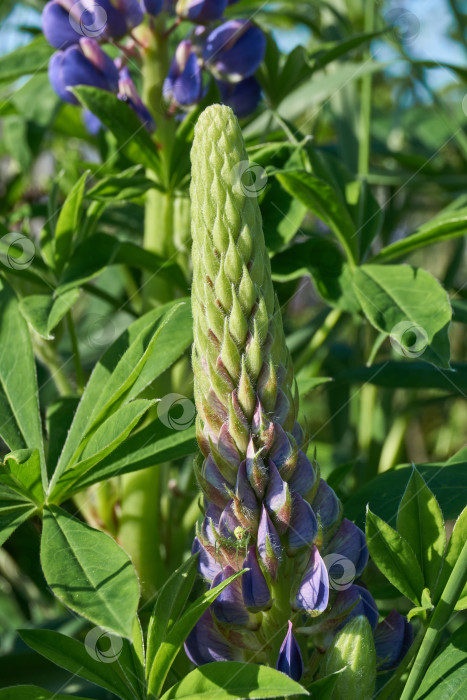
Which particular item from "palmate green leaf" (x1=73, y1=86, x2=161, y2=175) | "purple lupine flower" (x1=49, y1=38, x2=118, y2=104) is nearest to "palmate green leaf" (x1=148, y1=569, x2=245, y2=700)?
"palmate green leaf" (x1=73, y1=86, x2=161, y2=175)

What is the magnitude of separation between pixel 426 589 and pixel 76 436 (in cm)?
41

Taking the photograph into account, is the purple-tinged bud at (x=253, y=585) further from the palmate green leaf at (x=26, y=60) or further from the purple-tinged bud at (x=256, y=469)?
the palmate green leaf at (x=26, y=60)

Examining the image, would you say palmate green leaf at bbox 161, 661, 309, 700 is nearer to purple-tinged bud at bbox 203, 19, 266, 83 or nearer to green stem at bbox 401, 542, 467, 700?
green stem at bbox 401, 542, 467, 700

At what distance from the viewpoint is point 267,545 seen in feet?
2.13

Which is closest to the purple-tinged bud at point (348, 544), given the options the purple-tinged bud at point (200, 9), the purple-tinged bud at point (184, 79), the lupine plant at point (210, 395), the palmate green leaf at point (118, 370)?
the lupine plant at point (210, 395)

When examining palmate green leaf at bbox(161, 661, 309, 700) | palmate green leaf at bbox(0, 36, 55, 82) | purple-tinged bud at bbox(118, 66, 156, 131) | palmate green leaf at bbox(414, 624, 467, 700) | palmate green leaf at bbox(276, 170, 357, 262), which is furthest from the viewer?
palmate green leaf at bbox(0, 36, 55, 82)

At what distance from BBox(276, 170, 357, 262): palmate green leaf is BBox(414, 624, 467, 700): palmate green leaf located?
503 mm

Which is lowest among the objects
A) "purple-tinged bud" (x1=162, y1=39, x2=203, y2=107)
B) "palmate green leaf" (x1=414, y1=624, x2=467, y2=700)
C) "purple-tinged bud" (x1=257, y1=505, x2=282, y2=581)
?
"palmate green leaf" (x1=414, y1=624, x2=467, y2=700)

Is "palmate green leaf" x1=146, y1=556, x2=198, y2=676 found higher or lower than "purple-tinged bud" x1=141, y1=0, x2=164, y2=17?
lower

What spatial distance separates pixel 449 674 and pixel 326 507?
186 millimetres

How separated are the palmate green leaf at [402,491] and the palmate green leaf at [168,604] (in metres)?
0.22

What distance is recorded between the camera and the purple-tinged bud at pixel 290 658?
0.65 meters

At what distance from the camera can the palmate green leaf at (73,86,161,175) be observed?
99cm

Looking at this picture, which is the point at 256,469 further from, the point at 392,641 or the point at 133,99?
the point at 133,99
